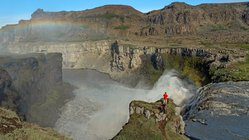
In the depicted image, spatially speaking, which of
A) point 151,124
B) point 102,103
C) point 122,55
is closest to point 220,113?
point 151,124

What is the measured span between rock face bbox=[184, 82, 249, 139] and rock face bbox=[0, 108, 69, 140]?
27.3 metres

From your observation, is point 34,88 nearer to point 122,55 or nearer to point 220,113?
point 220,113

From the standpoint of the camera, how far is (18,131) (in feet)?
80.9

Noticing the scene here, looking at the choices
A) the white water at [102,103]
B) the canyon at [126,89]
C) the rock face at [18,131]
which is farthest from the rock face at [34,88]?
the rock face at [18,131]

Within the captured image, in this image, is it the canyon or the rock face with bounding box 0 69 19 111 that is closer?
the canyon

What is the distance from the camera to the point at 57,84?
373 ft

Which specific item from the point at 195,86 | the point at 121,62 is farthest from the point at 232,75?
the point at 121,62

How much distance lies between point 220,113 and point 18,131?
43530 mm

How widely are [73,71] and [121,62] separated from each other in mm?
20275

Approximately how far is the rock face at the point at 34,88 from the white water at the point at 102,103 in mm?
3518

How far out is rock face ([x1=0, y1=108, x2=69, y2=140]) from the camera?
79.0 ft

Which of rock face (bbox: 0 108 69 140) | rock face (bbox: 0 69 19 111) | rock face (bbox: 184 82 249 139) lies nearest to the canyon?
rock face (bbox: 0 69 19 111)

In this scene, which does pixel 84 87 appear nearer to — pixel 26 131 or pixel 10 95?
pixel 10 95

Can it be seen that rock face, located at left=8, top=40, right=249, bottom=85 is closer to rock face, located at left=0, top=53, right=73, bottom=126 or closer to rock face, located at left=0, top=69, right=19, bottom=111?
rock face, located at left=0, top=53, right=73, bottom=126
